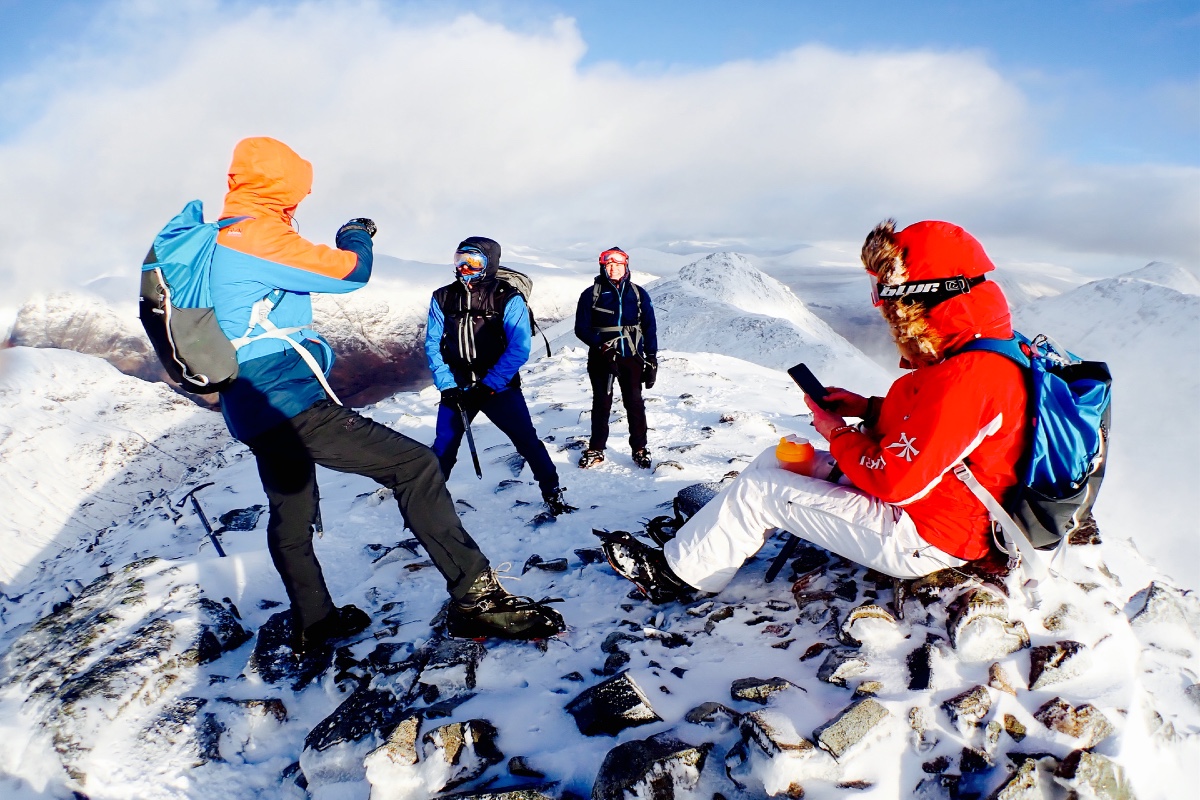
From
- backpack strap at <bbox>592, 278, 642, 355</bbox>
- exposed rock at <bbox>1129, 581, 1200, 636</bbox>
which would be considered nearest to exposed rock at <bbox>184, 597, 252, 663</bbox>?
backpack strap at <bbox>592, 278, 642, 355</bbox>

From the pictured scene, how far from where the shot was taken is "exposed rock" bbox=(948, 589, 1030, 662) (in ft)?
9.50

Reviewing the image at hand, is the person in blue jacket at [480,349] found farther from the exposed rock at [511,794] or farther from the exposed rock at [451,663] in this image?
the exposed rock at [511,794]

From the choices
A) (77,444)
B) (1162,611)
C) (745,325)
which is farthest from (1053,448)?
(77,444)

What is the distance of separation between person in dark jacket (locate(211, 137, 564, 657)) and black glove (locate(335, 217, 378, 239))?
0.19 feet

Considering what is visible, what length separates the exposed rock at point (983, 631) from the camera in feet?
9.50

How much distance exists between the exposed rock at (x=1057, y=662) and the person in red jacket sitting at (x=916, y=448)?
543mm

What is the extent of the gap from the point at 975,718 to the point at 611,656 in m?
1.86

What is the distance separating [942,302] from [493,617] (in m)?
3.22

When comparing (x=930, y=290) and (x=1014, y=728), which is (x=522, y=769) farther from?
(x=930, y=290)

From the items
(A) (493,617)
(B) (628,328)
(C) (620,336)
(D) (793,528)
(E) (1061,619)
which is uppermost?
(B) (628,328)

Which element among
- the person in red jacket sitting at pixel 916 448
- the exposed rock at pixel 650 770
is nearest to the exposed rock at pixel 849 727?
the exposed rock at pixel 650 770

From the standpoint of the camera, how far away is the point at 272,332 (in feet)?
11.2

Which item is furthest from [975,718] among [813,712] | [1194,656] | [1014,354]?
[1194,656]

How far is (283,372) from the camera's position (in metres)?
3.44
